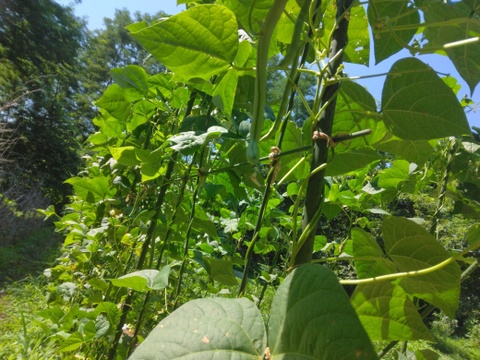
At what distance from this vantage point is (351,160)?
0.39 meters

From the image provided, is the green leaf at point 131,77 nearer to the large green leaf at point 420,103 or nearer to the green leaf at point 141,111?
the green leaf at point 141,111

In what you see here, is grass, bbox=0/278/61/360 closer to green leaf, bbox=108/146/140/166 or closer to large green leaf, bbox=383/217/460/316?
green leaf, bbox=108/146/140/166

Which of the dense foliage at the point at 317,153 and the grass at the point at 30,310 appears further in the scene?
the grass at the point at 30,310

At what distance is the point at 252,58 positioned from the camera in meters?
0.43

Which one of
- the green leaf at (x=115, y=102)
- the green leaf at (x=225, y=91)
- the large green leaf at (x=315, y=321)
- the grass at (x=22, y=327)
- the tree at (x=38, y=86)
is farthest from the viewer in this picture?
the tree at (x=38, y=86)

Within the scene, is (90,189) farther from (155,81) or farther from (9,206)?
(9,206)

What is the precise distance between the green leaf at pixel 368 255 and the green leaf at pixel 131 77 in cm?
42

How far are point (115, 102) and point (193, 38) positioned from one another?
1.22 ft

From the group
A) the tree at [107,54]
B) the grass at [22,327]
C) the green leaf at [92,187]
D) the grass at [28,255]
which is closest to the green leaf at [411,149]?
the green leaf at [92,187]

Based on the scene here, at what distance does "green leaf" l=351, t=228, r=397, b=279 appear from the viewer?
33 cm

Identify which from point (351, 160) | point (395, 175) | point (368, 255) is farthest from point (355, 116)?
point (395, 175)

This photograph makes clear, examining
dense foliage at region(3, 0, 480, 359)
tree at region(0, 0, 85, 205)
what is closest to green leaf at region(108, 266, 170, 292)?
dense foliage at region(3, 0, 480, 359)

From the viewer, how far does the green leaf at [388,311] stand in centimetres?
28

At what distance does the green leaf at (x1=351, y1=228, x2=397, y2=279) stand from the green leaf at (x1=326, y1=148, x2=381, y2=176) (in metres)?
0.09
